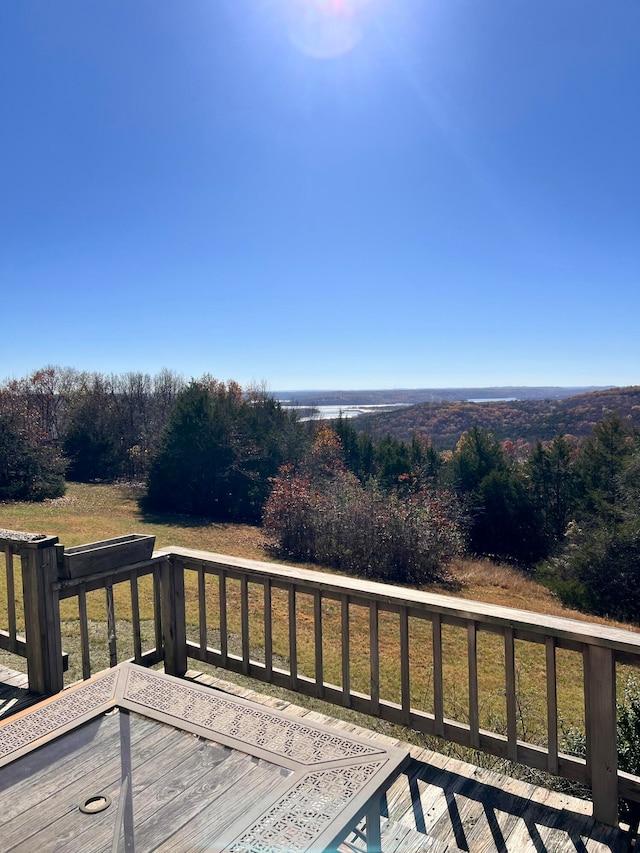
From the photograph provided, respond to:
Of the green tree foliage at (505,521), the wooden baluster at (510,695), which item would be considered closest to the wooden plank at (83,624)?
the wooden baluster at (510,695)

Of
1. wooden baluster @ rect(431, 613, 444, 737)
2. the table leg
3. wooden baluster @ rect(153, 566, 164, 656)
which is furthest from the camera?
wooden baluster @ rect(153, 566, 164, 656)

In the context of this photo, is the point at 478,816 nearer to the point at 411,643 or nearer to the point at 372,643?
the point at 372,643

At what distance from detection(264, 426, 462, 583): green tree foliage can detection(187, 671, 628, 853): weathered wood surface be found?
10847 mm

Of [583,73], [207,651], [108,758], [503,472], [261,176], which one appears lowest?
[503,472]

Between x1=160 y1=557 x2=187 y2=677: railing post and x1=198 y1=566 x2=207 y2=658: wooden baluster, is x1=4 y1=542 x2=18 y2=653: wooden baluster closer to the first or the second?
x1=160 y1=557 x2=187 y2=677: railing post

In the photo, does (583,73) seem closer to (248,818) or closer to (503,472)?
(248,818)

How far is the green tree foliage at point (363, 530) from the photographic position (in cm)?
1305

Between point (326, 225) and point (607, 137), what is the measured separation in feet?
20.5

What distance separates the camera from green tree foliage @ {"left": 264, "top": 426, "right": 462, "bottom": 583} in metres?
13.1

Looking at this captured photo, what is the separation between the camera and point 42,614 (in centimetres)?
268

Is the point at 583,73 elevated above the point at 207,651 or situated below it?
above

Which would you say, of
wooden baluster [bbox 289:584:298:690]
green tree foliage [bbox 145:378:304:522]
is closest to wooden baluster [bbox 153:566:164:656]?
wooden baluster [bbox 289:584:298:690]

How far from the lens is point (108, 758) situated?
143 centimetres

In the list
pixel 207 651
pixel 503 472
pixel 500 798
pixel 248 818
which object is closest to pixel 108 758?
pixel 248 818
